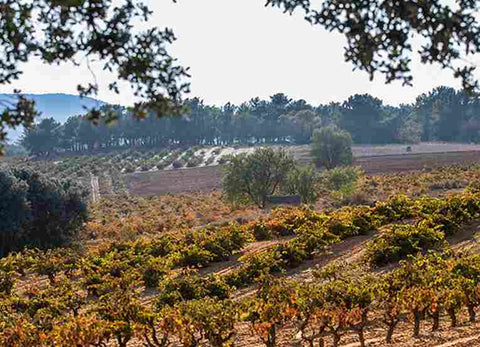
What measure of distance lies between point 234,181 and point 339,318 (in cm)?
3306

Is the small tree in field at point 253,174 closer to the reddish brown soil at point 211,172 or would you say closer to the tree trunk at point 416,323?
the reddish brown soil at point 211,172

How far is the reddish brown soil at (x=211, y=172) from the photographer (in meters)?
69.6

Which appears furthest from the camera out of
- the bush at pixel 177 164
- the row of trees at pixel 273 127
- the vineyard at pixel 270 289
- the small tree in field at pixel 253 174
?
the row of trees at pixel 273 127

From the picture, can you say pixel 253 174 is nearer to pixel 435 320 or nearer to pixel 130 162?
pixel 435 320

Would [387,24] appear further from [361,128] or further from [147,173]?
[361,128]

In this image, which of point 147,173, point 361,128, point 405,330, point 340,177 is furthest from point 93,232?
point 361,128

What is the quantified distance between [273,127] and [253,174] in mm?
92334

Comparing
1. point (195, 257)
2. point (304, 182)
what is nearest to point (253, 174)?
point (304, 182)

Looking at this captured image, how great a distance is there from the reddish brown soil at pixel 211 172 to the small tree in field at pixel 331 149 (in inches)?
152

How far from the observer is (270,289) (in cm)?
934

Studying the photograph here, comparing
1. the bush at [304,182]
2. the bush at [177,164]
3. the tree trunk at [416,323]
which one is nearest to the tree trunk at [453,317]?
the tree trunk at [416,323]

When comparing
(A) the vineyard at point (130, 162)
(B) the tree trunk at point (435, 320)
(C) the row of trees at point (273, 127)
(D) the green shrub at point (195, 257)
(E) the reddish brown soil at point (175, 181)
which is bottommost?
(E) the reddish brown soil at point (175, 181)

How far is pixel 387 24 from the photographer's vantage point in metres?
4.65

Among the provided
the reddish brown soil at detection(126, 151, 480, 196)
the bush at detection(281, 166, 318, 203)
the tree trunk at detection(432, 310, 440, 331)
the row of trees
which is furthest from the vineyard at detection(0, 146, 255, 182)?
the tree trunk at detection(432, 310, 440, 331)
